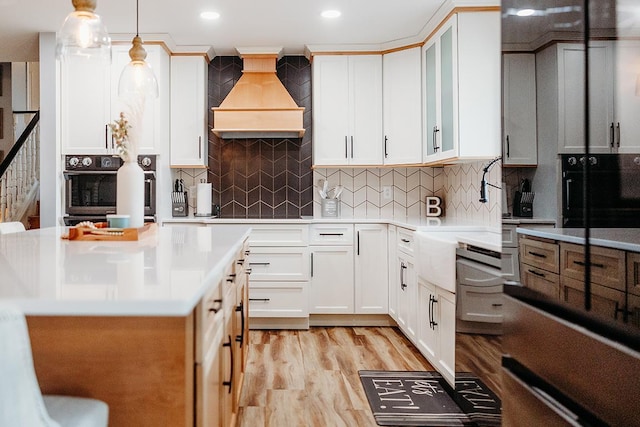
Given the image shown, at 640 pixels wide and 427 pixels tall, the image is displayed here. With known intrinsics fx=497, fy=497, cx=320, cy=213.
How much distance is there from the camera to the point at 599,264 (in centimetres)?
91

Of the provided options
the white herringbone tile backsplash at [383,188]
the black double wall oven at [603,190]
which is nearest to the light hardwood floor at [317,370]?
the black double wall oven at [603,190]

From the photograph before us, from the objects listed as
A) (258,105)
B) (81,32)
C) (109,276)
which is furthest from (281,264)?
(109,276)

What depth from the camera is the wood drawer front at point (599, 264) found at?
85 centimetres

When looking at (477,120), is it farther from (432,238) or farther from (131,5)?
(131,5)

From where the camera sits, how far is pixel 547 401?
43.9 inches

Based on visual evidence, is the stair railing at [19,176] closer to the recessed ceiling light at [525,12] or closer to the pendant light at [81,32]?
the pendant light at [81,32]

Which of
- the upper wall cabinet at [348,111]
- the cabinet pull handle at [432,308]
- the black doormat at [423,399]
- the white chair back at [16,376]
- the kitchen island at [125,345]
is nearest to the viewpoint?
the white chair back at [16,376]

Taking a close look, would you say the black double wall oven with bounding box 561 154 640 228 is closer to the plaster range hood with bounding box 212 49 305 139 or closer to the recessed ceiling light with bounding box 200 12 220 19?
the recessed ceiling light with bounding box 200 12 220 19

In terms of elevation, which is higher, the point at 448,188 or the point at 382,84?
the point at 382,84

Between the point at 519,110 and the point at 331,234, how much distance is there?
9.88 ft

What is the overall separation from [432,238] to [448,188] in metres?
1.72

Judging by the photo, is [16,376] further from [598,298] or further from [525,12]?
[525,12]

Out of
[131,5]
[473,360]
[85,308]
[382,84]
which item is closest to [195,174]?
[131,5]

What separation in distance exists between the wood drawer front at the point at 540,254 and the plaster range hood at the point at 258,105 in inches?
127
